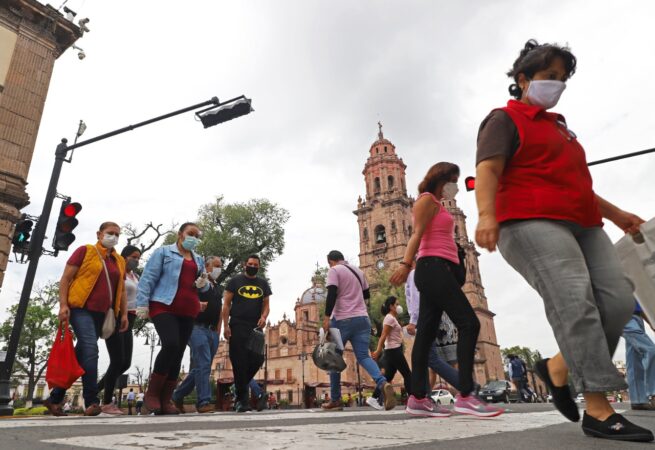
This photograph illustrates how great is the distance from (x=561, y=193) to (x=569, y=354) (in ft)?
2.73

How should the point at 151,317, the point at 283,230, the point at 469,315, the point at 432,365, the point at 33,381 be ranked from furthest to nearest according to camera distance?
the point at 33,381 < the point at 283,230 < the point at 432,365 < the point at 151,317 < the point at 469,315

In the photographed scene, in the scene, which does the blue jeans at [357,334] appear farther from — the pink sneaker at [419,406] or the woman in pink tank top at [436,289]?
the woman in pink tank top at [436,289]

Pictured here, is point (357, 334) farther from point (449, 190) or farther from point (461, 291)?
point (449, 190)

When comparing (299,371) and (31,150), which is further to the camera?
→ (299,371)

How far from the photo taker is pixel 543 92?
8.77 ft

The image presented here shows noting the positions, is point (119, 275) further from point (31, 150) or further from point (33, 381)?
point (33, 381)

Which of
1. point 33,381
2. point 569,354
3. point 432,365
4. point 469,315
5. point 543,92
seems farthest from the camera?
point 33,381

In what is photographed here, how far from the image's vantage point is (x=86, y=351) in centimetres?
495

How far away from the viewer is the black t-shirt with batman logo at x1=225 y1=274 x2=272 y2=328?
6121 mm

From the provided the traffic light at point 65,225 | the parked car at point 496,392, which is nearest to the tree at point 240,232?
the parked car at point 496,392

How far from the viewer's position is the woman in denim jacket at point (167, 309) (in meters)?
5.01

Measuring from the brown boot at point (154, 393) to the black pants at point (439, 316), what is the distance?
285 centimetres

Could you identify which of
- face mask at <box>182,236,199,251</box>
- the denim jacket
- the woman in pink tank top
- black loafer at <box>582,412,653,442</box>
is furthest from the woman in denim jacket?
black loafer at <box>582,412,653,442</box>

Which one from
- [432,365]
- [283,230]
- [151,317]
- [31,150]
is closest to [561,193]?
[432,365]
